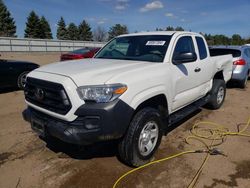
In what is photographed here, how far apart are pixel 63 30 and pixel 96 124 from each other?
80.3 metres

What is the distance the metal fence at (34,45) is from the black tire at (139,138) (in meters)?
30.4

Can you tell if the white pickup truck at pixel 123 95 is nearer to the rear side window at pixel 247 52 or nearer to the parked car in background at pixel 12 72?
the parked car in background at pixel 12 72

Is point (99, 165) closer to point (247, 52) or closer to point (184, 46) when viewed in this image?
point (184, 46)

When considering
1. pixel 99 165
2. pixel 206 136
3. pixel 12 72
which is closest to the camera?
pixel 99 165

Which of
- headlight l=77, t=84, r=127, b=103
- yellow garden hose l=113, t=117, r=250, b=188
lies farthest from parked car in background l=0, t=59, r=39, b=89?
headlight l=77, t=84, r=127, b=103

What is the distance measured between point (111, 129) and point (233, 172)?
191 centimetres

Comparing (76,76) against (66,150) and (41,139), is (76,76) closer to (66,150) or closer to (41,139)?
(66,150)

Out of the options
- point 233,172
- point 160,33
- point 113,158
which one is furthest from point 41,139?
point 233,172

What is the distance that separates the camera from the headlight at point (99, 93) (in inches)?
124

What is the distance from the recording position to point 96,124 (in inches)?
123

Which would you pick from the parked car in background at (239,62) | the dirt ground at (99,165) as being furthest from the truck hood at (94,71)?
the parked car in background at (239,62)

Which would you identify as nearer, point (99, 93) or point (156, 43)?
point (99, 93)

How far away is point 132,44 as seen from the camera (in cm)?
491

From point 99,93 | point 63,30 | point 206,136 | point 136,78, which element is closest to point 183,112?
point 206,136
